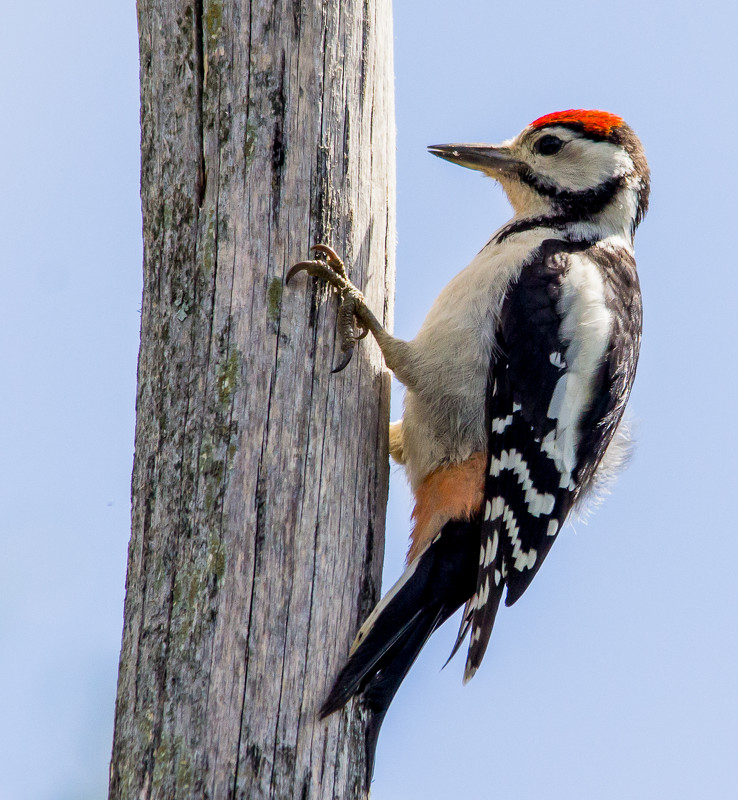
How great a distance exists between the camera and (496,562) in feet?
8.66

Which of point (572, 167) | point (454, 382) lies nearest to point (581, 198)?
point (572, 167)

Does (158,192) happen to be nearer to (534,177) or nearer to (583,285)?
(583,285)

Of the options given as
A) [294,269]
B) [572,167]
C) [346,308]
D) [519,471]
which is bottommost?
[519,471]

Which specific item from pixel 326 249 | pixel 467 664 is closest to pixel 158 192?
pixel 326 249

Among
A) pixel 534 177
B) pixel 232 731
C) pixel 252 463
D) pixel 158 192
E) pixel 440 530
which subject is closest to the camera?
pixel 232 731

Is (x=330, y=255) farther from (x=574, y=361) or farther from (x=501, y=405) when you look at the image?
(x=574, y=361)

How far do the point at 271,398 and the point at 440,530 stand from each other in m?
0.78

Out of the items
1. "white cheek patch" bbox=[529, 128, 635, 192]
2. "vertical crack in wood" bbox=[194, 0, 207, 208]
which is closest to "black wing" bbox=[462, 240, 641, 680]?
"white cheek patch" bbox=[529, 128, 635, 192]

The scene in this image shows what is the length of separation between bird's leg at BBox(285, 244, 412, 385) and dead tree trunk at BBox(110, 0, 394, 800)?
0.04 metres

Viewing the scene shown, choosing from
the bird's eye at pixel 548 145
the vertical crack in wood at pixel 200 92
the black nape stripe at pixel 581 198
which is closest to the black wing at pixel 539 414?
the black nape stripe at pixel 581 198

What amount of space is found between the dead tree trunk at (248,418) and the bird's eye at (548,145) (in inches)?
42.2

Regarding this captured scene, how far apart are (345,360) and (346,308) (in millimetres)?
146

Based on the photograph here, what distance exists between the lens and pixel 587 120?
3.43 meters

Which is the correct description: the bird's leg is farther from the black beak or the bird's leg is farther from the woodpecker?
the black beak
